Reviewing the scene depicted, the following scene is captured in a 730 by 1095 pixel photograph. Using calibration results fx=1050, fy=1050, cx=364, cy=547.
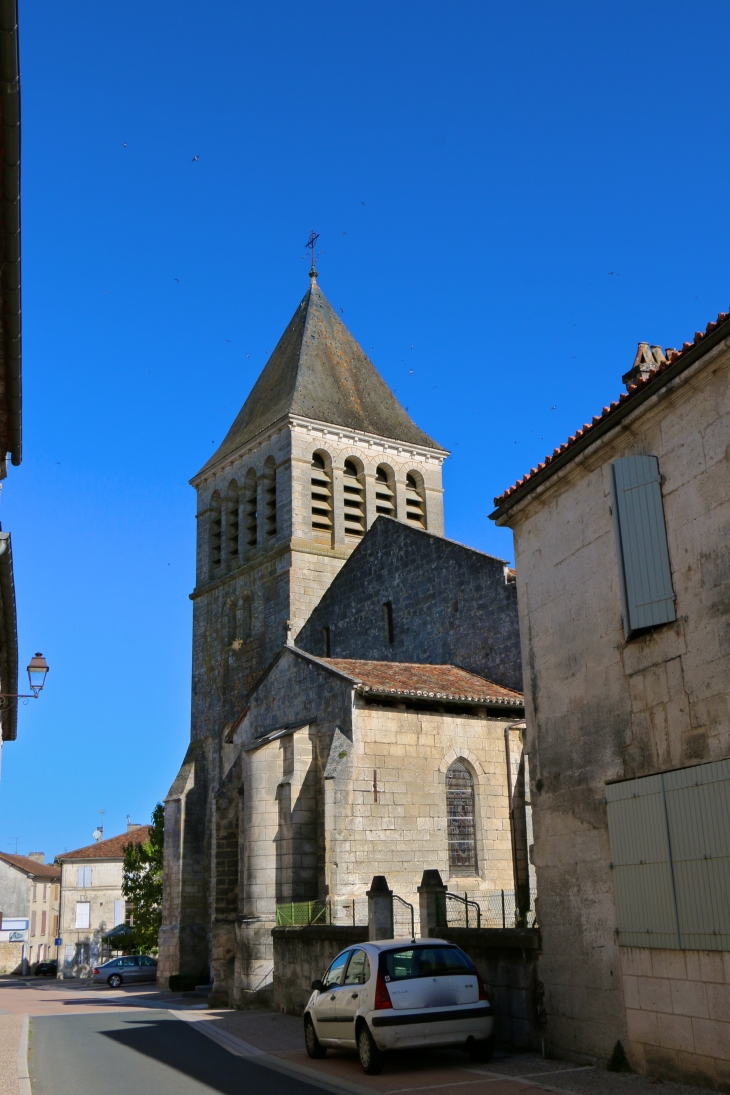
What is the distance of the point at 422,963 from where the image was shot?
397 inches

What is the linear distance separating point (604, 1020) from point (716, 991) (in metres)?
1.71

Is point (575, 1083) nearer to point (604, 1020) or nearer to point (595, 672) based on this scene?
point (604, 1020)

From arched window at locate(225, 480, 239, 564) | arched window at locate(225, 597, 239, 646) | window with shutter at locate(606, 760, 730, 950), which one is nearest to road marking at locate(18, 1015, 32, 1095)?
window with shutter at locate(606, 760, 730, 950)

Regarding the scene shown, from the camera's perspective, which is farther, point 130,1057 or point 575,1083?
point 130,1057

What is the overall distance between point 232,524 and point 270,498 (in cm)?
228

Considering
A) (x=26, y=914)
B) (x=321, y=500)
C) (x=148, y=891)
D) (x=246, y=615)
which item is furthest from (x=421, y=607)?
(x=26, y=914)

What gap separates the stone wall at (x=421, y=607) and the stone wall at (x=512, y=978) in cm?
934

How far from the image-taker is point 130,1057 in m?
12.4

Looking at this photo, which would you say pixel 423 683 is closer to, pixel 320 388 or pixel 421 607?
pixel 421 607

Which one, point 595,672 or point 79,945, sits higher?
point 595,672

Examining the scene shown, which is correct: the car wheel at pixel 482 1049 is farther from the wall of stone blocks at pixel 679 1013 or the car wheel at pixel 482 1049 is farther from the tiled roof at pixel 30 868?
the tiled roof at pixel 30 868

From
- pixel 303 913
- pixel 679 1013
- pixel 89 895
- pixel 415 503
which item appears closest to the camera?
pixel 679 1013

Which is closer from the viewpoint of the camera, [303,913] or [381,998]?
[381,998]

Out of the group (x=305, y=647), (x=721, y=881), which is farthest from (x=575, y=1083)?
(x=305, y=647)
